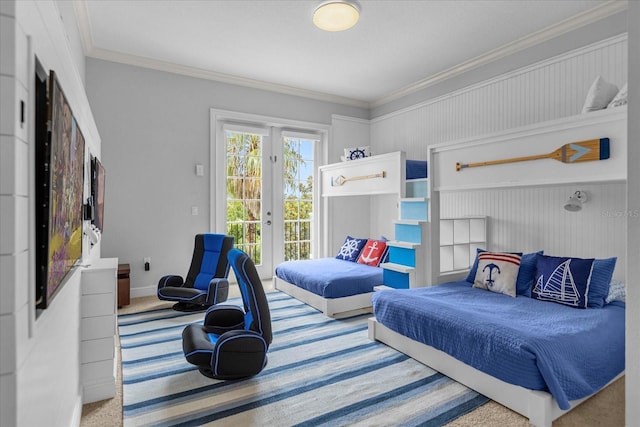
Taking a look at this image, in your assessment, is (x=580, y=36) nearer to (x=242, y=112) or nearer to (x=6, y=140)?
(x=242, y=112)

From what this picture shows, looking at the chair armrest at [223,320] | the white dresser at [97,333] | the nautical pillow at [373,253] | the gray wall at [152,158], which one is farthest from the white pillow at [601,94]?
the gray wall at [152,158]

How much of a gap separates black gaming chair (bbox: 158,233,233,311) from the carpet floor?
4.93 ft

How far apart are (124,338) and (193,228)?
1.82 m

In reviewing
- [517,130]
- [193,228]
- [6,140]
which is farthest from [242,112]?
[6,140]

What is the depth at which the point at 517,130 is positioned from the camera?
2.52 m

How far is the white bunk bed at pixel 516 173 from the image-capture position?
1.92 meters

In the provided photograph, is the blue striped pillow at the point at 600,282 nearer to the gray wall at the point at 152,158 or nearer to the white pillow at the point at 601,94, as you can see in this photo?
the white pillow at the point at 601,94

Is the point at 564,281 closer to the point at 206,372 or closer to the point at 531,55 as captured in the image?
the point at 531,55

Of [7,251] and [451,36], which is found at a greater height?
[451,36]

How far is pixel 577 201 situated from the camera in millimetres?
3164

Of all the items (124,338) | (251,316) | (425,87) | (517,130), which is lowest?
(124,338)

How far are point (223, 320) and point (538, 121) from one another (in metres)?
3.49

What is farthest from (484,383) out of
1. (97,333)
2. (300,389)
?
(97,333)

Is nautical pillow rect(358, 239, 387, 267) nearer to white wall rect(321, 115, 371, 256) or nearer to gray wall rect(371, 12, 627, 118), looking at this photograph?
white wall rect(321, 115, 371, 256)
